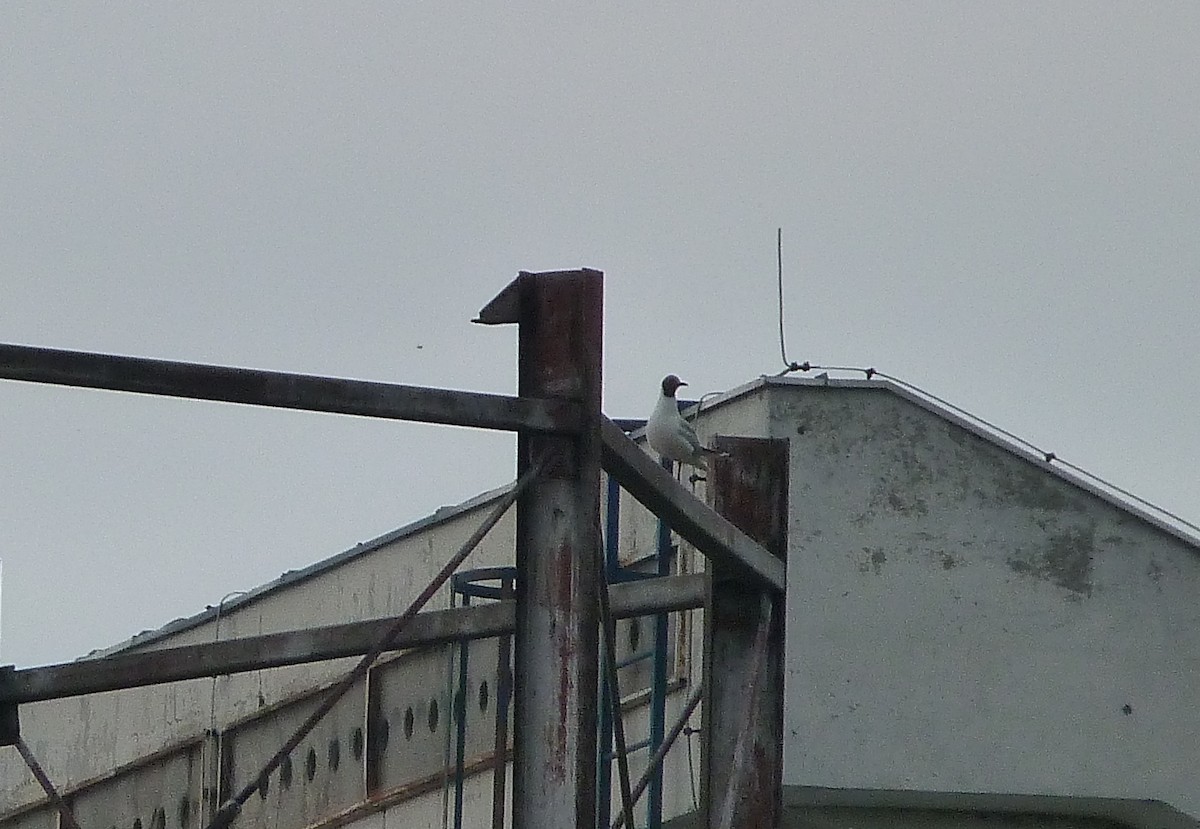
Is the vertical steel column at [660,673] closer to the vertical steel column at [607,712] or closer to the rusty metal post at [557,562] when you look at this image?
the vertical steel column at [607,712]

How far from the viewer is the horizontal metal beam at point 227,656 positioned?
621cm

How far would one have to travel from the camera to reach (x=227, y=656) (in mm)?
6277

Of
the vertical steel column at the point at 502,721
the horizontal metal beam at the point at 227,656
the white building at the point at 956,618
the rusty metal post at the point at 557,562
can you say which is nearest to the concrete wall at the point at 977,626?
the white building at the point at 956,618

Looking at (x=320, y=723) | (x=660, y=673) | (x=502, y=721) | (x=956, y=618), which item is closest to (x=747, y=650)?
(x=502, y=721)

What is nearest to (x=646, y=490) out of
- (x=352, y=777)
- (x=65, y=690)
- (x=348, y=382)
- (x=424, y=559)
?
(x=348, y=382)

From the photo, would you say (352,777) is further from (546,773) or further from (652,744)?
(546,773)

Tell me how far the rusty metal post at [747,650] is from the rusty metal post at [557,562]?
4.67 ft

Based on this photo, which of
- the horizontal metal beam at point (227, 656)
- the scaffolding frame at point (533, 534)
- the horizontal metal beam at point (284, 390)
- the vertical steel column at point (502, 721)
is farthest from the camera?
the vertical steel column at point (502, 721)

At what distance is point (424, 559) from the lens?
1808 centimetres

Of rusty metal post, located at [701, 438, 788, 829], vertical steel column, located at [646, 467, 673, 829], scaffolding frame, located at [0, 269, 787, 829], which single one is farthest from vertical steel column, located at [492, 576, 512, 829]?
scaffolding frame, located at [0, 269, 787, 829]

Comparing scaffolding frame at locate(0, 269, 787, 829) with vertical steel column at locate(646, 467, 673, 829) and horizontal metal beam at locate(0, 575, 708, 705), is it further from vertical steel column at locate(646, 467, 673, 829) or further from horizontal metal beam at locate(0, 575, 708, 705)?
vertical steel column at locate(646, 467, 673, 829)

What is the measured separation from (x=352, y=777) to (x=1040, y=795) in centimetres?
682

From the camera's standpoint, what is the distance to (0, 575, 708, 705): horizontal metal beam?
621 centimetres

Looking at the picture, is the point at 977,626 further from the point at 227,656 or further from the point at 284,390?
the point at 284,390
